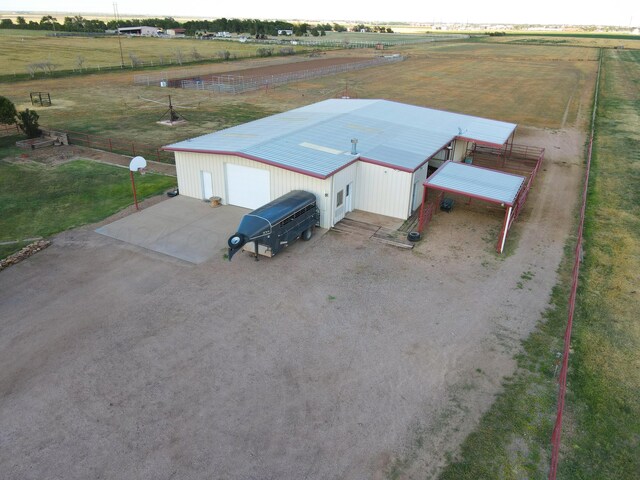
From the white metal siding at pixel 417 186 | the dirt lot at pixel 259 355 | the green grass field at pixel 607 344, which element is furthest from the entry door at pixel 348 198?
the green grass field at pixel 607 344

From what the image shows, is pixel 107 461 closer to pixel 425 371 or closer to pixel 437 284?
pixel 425 371

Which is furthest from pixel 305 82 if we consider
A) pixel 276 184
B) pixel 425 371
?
pixel 425 371

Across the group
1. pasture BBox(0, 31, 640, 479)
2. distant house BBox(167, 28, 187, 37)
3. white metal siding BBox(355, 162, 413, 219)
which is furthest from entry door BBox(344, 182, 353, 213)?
distant house BBox(167, 28, 187, 37)

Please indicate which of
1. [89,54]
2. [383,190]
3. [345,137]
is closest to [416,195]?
[383,190]

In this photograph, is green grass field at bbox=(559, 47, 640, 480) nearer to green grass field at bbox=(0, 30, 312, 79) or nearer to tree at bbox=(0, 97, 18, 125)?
tree at bbox=(0, 97, 18, 125)

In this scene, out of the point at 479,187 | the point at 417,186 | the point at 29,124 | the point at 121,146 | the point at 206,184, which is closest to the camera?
the point at 479,187

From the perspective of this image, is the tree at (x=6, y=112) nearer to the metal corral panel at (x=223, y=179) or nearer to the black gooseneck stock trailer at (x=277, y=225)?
the metal corral panel at (x=223, y=179)

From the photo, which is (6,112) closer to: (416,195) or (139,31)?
(416,195)
